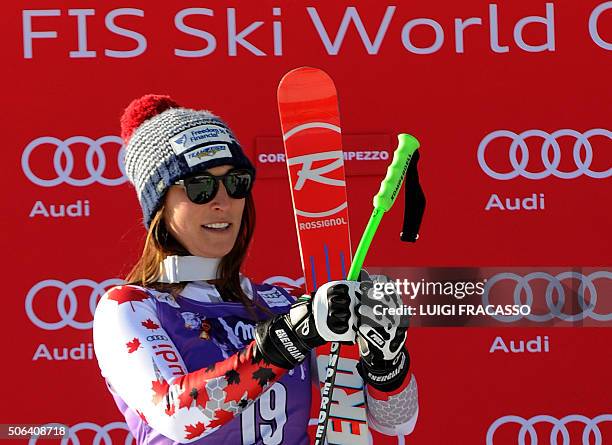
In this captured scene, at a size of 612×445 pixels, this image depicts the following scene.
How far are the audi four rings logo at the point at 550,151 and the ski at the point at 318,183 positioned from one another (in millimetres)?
1065

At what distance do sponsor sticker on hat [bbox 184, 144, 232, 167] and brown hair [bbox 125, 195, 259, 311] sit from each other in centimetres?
11

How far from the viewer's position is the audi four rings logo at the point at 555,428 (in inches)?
141

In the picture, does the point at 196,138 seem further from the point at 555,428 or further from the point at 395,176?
the point at 555,428

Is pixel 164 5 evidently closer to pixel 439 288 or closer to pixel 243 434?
pixel 439 288

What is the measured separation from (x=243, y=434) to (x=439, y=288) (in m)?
1.58

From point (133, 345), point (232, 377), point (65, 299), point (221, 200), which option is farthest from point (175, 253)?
point (65, 299)

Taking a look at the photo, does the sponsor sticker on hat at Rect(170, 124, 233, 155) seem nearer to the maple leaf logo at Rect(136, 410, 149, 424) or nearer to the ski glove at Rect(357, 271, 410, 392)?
the ski glove at Rect(357, 271, 410, 392)

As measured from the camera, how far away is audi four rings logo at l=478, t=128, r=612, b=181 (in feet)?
11.9

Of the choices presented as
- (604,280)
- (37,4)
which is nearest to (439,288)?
(604,280)

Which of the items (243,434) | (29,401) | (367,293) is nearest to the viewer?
(367,293)

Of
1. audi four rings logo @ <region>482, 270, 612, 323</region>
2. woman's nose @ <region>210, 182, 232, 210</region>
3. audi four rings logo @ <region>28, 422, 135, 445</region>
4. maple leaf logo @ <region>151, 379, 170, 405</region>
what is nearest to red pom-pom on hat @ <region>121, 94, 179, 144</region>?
woman's nose @ <region>210, 182, 232, 210</region>

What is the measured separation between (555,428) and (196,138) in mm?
1851

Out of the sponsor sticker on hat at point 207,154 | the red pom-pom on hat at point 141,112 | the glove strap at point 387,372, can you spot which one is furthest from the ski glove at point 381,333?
the red pom-pom on hat at point 141,112

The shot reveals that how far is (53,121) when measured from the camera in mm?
3609
